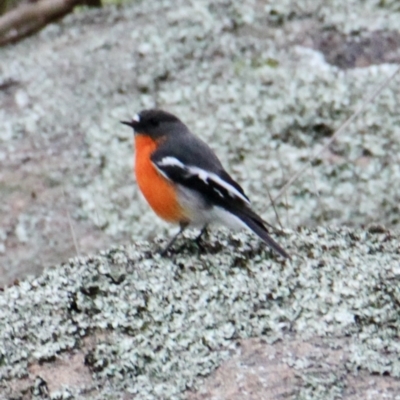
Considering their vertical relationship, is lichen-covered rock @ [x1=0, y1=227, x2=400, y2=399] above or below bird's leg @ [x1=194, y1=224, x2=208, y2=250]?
above

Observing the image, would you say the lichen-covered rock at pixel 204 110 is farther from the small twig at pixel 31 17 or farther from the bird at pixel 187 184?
the bird at pixel 187 184

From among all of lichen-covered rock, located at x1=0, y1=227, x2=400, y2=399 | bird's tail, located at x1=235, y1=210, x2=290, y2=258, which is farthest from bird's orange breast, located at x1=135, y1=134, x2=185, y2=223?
lichen-covered rock, located at x1=0, y1=227, x2=400, y2=399

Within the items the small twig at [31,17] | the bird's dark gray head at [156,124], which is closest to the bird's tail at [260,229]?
the bird's dark gray head at [156,124]

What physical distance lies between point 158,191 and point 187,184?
0.54 feet

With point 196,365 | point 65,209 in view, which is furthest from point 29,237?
point 196,365

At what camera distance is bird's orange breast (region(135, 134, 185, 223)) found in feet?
14.2

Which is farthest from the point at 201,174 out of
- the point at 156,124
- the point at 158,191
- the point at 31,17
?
the point at 31,17

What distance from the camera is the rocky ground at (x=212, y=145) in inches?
118

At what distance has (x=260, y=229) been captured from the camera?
370 cm

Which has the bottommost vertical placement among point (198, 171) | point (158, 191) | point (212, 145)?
point (212, 145)

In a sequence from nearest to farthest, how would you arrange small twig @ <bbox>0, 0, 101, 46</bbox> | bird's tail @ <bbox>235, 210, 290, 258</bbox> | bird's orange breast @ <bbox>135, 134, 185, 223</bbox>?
bird's tail @ <bbox>235, 210, 290, 258</bbox> → bird's orange breast @ <bbox>135, 134, 185, 223</bbox> → small twig @ <bbox>0, 0, 101, 46</bbox>

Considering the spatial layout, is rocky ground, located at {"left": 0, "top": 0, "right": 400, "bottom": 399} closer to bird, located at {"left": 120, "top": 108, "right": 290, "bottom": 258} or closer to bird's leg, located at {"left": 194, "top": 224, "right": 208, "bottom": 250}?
bird's leg, located at {"left": 194, "top": 224, "right": 208, "bottom": 250}

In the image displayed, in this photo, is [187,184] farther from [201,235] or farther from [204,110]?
[204,110]

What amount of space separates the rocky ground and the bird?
34 centimetres
